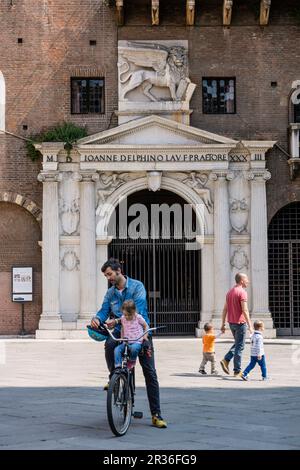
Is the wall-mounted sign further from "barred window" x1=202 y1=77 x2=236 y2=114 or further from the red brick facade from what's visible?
"barred window" x1=202 y1=77 x2=236 y2=114

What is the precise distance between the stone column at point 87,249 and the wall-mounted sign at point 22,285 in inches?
64.5

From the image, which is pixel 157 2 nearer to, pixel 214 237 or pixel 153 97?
pixel 153 97

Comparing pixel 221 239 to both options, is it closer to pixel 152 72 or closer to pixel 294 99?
pixel 294 99

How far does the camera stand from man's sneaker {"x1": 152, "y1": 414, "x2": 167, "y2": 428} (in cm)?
1082

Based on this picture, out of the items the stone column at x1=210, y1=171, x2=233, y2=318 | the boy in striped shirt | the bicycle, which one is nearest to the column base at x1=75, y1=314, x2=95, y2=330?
the stone column at x1=210, y1=171, x2=233, y2=318

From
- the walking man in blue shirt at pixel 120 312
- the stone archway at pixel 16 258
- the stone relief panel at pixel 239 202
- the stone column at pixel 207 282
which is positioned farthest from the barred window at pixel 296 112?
the walking man in blue shirt at pixel 120 312

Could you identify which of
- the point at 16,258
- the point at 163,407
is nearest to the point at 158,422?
the point at 163,407

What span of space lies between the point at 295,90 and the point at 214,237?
5.02 meters

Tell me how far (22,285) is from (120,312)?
18008 mm

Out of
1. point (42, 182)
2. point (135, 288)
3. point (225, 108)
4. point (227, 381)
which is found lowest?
point (227, 381)

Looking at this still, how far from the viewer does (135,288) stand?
11.3 metres

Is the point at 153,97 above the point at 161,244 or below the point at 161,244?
above

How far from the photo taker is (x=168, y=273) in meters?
29.5
